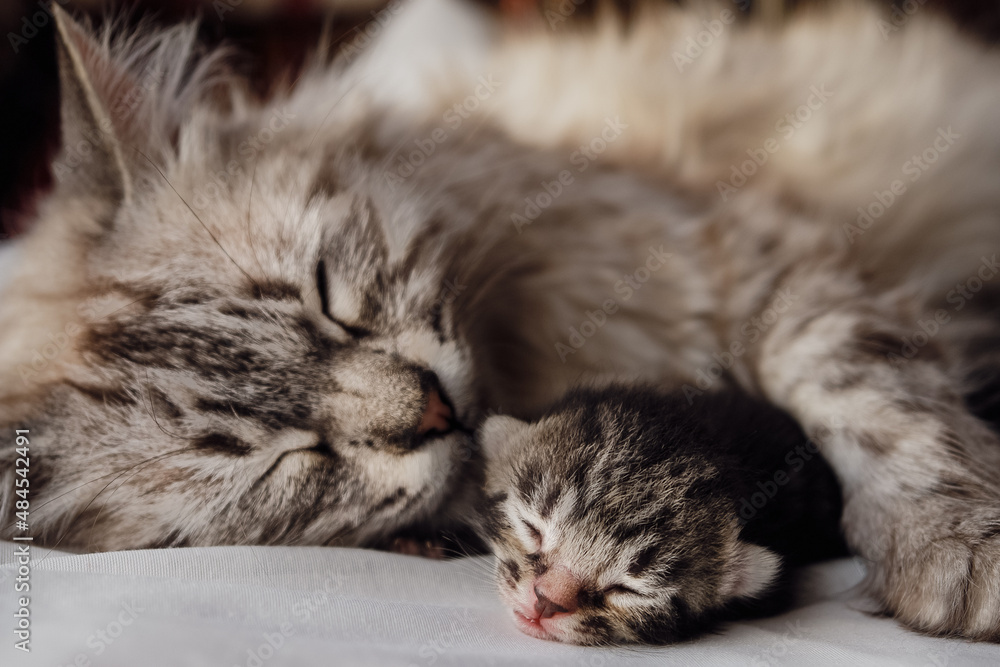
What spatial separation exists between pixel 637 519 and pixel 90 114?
1.03m

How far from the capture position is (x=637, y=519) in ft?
2.64

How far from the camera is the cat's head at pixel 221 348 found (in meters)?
0.98

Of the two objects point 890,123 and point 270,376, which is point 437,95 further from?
point 890,123

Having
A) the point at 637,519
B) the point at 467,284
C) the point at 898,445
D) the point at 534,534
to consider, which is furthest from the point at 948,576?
the point at 467,284

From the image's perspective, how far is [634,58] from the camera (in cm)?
171

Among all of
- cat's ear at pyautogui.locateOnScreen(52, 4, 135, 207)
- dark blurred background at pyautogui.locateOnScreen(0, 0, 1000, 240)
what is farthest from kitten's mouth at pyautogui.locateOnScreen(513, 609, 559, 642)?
dark blurred background at pyautogui.locateOnScreen(0, 0, 1000, 240)

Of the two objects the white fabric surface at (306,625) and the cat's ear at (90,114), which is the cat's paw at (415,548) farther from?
the cat's ear at (90,114)

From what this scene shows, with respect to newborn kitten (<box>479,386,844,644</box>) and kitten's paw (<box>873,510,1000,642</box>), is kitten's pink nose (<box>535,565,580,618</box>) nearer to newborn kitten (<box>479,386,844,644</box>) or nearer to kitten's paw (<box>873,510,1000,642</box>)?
newborn kitten (<box>479,386,844,644</box>)

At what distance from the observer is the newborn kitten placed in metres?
0.80

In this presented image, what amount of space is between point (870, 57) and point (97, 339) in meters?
1.78

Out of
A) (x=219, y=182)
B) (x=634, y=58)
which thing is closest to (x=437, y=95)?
(x=634, y=58)

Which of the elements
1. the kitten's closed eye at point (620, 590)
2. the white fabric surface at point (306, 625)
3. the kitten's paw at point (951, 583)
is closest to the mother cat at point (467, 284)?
the kitten's paw at point (951, 583)

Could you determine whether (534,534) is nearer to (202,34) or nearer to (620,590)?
(620,590)

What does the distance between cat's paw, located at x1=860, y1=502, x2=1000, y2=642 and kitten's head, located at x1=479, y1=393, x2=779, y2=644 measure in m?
0.22
